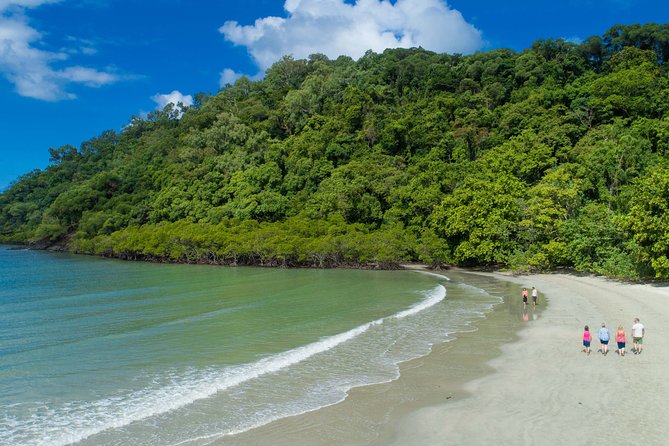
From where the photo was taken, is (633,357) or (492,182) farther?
(492,182)

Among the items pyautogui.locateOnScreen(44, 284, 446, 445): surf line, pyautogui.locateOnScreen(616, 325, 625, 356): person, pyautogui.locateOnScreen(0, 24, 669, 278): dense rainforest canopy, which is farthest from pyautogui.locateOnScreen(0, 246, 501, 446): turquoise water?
pyautogui.locateOnScreen(0, 24, 669, 278): dense rainforest canopy

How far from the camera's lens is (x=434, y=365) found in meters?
15.7

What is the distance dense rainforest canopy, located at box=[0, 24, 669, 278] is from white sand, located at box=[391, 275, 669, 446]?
16.7 metres

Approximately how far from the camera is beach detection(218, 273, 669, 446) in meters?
10.0

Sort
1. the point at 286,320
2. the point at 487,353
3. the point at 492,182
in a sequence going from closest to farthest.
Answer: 1. the point at 487,353
2. the point at 286,320
3. the point at 492,182

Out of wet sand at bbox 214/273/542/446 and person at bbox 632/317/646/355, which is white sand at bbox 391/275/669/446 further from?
wet sand at bbox 214/273/542/446

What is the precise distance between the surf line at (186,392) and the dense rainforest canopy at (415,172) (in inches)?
987

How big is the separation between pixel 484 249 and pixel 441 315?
25.6m

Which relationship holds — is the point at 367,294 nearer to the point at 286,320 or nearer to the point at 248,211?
the point at 286,320

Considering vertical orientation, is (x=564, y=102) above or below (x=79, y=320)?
above

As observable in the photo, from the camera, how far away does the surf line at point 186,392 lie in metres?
11.2

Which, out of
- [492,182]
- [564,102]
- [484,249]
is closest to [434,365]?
[484,249]

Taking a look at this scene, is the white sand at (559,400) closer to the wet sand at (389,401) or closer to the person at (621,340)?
the person at (621,340)

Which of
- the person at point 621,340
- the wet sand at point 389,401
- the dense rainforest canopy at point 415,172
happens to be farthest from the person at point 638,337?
the dense rainforest canopy at point 415,172
